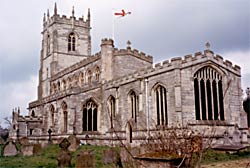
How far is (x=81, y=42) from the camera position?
1578 inches

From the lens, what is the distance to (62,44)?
38.9 metres

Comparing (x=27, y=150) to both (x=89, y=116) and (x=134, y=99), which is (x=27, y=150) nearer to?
(x=134, y=99)

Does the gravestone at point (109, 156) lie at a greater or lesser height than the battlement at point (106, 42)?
lesser

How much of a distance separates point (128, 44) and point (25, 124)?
12808mm

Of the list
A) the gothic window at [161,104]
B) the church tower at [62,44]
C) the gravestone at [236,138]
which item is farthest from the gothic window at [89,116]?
the church tower at [62,44]

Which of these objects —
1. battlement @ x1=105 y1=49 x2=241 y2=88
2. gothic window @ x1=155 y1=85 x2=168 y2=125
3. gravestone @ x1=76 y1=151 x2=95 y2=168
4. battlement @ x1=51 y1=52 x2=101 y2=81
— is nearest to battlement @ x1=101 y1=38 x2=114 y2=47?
battlement @ x1=51 y1=52 x2=101 y2=81

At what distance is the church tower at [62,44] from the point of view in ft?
126

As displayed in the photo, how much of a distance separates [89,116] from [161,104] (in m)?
7.69

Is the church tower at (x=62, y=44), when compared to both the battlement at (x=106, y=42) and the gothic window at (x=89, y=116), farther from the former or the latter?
the gothic window at (x=89, y=116)

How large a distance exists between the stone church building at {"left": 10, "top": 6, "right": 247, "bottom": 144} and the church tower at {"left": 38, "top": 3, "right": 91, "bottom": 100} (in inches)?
74.2

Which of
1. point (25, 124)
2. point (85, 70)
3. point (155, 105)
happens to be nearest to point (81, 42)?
point (85, 70)

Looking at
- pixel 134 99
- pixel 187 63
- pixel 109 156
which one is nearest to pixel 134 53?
pixel 134 99

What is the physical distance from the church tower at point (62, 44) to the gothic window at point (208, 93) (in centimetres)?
2355

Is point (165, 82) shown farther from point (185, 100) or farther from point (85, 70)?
point (85, 70)
